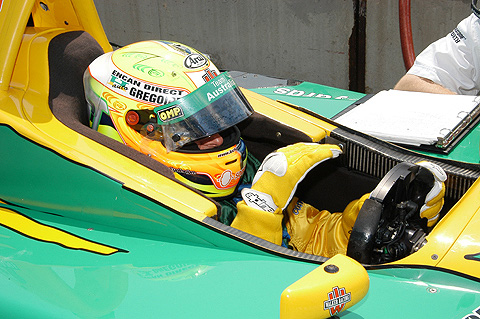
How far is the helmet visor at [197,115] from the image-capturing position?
6.32 feet

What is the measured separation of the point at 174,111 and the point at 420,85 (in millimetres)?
2031

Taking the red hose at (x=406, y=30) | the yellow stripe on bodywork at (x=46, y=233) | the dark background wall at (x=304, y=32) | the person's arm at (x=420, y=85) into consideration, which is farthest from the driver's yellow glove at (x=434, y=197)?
the dark background wall at (x=304, y=32)

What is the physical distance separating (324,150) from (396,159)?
33cm

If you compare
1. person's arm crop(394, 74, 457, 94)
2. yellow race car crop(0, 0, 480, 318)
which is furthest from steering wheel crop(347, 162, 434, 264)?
person's arm crop(394, 74, 457, 94)

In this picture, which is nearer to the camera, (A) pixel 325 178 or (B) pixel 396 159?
(B) pixel 396 159

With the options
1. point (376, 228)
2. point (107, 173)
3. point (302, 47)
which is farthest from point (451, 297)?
point (302, 47)

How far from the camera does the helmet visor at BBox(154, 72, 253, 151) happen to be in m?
1.93

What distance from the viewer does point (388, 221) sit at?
68.1 inches

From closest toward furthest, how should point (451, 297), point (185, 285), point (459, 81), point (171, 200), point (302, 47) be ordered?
point (451, 297), point (185, 285), point (171, 200), point (459, 81), point (302, 47)

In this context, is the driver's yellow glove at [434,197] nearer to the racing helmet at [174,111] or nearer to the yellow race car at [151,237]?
the yellow race car at [151,237]

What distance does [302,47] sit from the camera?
5410mm

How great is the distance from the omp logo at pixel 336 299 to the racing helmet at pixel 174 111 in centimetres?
84

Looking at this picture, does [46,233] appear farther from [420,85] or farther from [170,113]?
[420,85]

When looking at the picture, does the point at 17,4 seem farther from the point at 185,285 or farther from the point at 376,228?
the point at 376,228
